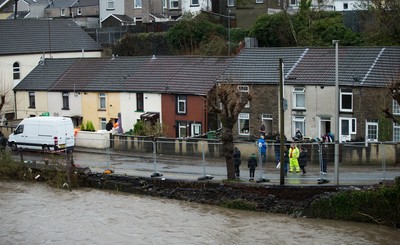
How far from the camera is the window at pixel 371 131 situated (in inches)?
1532

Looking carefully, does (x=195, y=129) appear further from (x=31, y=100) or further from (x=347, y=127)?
(x=31, y=100)

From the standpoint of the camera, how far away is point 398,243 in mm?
28078

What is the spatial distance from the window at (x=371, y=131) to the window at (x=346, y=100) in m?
1.28

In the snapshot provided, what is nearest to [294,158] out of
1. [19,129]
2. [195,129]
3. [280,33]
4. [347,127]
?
[347,127]

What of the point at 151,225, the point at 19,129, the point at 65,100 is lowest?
the point at 151,225

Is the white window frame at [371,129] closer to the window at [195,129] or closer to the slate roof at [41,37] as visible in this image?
the window at [195,129]

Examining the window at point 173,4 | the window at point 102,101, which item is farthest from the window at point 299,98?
the window at point 173,4

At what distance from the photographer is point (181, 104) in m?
45.1

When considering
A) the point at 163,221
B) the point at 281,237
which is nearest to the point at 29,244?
the point at 163,221

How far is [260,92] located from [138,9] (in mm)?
38188

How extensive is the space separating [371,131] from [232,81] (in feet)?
26.6

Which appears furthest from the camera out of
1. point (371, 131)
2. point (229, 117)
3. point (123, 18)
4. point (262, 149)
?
point (123, 18)

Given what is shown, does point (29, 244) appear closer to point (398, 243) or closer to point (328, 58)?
point (398, 243)

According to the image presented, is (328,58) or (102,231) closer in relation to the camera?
(102,231)
